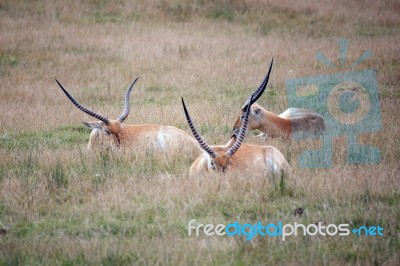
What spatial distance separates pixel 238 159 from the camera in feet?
26.4

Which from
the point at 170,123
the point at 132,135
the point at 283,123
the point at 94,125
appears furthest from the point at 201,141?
the point at 170,123

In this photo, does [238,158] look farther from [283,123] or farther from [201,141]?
[283,123]

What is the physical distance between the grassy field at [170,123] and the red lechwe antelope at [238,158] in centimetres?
28

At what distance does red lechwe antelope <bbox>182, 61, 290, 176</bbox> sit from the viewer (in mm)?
7820

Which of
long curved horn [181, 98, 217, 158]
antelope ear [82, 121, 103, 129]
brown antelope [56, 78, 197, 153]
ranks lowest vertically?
brown antelope [56, 78, 197, 153]

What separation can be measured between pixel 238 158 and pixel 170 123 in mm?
4450

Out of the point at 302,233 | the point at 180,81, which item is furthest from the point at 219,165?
the point at 180,81

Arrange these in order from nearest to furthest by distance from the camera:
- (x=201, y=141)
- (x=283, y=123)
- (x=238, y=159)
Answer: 1. (x=201, y=141)
2. (x=238, y=159)
3. (x=283, y=123)

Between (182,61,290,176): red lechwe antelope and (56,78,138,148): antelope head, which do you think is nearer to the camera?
(182,61,290,176): red lechwe antelope

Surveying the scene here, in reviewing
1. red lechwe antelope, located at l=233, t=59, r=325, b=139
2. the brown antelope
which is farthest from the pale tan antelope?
red lechwe antelope, located at l=233, t=59, r=325, b=139

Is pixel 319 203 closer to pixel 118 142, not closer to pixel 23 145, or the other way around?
pixel 118 142

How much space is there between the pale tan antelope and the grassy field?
27 centimetres

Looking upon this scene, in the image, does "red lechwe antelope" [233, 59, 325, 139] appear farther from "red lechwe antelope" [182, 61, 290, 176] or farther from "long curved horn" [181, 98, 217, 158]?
"long curved horn" [181, 98, 217, 158]

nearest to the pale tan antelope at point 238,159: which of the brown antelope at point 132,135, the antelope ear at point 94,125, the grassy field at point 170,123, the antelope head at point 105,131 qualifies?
the grassy field at point 170,123
